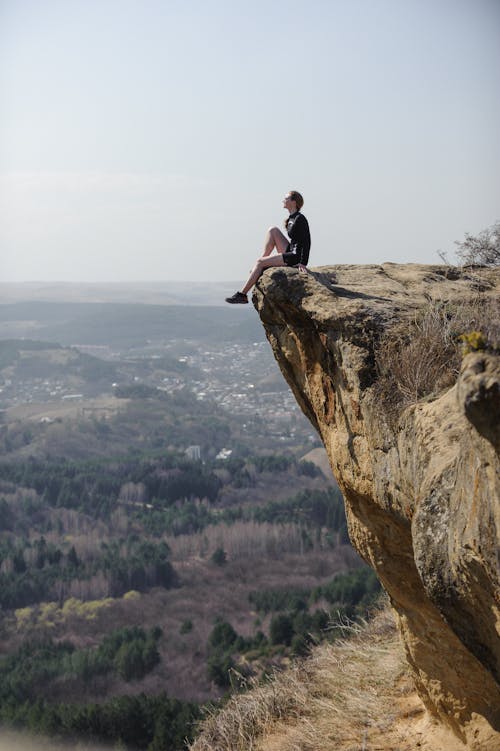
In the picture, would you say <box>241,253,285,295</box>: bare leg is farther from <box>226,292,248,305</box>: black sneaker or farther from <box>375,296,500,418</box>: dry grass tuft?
<box>375,296,500,418</box>: dry grass tuft

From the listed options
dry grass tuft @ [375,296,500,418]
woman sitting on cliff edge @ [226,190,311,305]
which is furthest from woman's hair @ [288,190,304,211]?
dry grass tuft @ [375,296,500,418]

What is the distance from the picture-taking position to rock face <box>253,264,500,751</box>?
469cm

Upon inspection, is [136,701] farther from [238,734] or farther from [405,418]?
[405,418]

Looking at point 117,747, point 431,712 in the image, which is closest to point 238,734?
point 431,712

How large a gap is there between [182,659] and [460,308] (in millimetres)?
32511

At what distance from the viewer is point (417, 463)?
573cm

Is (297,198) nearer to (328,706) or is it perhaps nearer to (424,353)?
(424,353)

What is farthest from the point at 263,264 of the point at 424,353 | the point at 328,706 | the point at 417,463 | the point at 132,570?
the point at 132,570

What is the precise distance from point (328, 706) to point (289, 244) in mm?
6090

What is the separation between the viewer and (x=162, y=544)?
5503 cm

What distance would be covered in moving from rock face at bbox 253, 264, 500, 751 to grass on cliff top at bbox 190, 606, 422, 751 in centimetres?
134

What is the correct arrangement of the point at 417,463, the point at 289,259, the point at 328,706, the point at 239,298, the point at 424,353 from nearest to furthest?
1. the point at 417,463
2. the point at 424,353
3. the point at 289,259
4. the point at 239,298
5. the point at 328,706

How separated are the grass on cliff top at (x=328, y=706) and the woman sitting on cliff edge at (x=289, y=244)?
5287 millimetres

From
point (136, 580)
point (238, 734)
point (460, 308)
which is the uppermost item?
point (460, 308)
